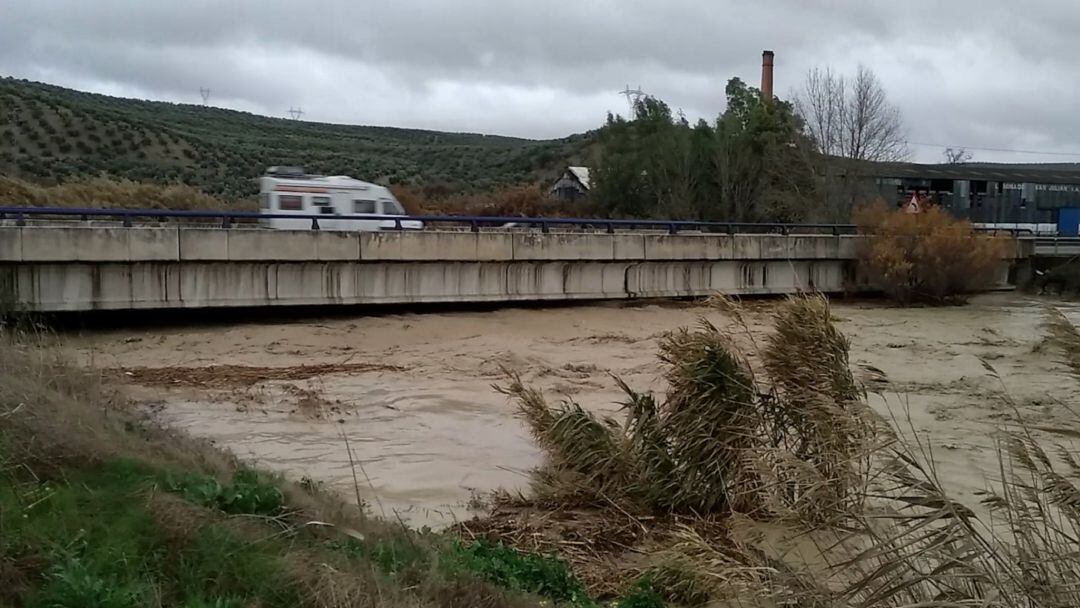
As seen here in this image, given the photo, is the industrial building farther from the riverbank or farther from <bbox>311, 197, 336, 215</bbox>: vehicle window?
the riverbank

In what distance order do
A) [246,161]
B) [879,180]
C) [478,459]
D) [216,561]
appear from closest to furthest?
[216,561] < [478,459] < [879,180] < [246,161]

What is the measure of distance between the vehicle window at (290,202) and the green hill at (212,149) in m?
26.5

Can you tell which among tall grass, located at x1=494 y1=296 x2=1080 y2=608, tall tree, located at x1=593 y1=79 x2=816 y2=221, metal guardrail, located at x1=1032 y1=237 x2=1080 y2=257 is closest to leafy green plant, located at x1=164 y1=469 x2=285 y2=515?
tall grass, located at x1=494 y1=296 x2=1080 y2=608

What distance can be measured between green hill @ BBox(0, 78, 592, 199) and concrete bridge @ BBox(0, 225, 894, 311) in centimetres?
3209

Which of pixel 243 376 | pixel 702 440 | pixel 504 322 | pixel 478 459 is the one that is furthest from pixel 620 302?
pixel 702 440

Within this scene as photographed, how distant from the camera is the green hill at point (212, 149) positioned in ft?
192

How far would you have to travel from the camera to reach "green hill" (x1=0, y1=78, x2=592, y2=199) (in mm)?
58500

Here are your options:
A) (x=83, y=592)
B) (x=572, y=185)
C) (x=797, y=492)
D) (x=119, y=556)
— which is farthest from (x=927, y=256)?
(x=572, y=185)

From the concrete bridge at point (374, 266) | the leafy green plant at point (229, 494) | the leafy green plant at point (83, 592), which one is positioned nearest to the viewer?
the leafy green plant at point (83, 592)

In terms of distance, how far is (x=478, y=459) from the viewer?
1233 cm

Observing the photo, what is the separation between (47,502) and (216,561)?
4.01ft

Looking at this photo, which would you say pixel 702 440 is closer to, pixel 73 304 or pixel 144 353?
pixel 144 353

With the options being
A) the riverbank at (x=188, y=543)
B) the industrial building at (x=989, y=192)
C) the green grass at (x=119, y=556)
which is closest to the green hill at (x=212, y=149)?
the industrial building at (x=989, y=192)

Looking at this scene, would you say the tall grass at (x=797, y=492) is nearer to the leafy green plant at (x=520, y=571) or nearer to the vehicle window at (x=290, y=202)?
the leafy green plant at (x=520, y=571)
